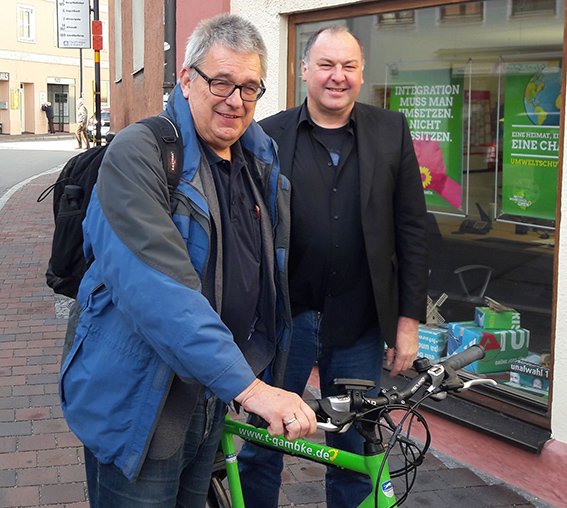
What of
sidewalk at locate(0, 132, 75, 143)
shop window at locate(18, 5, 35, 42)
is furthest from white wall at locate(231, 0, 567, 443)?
shop window at locate(18, 5, 35, 42)

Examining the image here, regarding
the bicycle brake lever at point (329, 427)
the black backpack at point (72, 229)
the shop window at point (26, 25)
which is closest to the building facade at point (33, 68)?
the shop window at point (26, 25)

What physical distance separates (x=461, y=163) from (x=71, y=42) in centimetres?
1221

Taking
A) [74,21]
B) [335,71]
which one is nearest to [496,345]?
[335,71]

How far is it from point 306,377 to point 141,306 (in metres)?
1.37

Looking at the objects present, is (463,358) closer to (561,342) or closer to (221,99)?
(221,99)

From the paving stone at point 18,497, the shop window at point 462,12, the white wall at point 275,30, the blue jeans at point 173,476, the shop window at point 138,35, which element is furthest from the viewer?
the shop window at point 138,35

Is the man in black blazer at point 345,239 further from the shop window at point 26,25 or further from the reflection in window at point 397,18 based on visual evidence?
the shop window at point 26,25

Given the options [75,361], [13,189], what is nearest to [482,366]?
[75,361]

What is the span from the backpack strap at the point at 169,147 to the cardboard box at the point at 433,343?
3.22 metres

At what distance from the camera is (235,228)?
2168 millimetres

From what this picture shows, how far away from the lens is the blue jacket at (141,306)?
1.85 metres

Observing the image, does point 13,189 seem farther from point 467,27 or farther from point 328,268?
point 328,268

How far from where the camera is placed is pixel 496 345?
4.73 metres

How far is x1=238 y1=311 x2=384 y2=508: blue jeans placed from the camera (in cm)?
307
